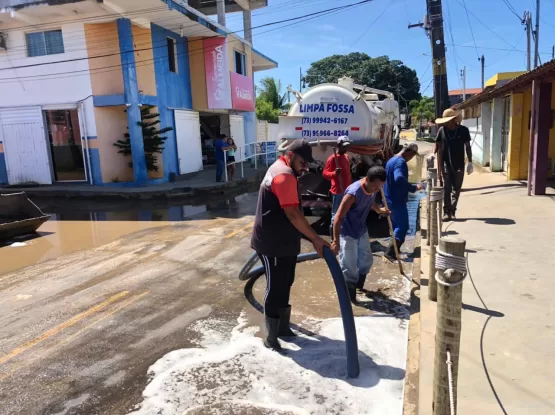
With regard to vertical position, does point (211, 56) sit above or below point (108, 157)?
above

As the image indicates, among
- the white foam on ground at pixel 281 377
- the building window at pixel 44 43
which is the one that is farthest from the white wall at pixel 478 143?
the building window at pixel 44 43

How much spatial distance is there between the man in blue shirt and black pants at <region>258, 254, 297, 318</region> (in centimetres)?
79

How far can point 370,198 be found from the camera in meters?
4.82

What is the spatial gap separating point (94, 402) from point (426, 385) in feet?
7.64

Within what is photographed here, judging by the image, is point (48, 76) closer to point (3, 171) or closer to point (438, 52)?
point (3, 171)

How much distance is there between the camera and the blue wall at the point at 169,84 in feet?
52.9

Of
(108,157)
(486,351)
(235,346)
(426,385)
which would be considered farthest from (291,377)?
(108,157)

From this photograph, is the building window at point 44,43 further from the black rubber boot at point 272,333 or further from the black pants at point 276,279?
the black rubber boot at point 272,333

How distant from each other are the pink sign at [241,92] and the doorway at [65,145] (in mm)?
6496

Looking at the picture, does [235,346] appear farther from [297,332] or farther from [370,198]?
[370,198]

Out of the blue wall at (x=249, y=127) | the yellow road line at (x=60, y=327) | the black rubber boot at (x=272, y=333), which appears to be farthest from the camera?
the blue wall at (x=249, y=127)

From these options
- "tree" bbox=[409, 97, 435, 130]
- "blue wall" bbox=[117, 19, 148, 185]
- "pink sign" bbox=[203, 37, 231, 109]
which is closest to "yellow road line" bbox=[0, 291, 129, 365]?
"blue wall" bbox=[117, 19, 148, 185]

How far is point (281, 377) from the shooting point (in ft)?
11.3

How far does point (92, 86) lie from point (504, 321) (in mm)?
14404
